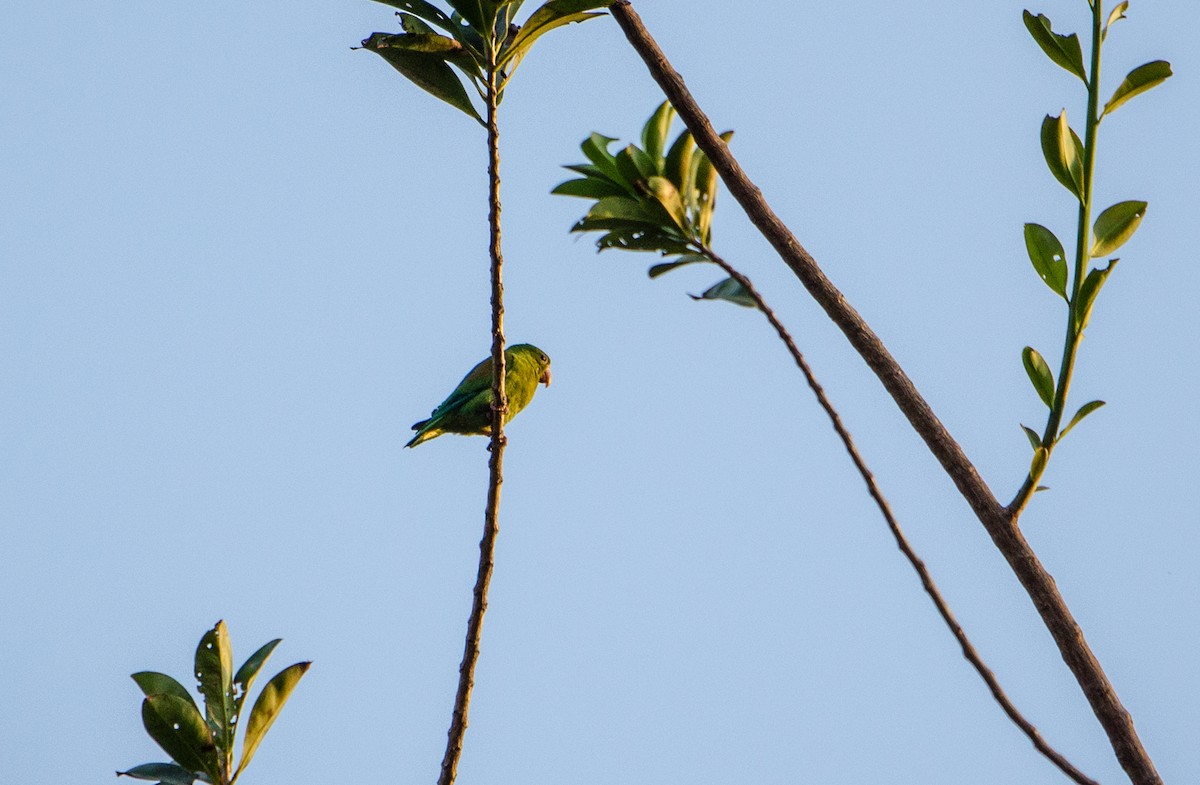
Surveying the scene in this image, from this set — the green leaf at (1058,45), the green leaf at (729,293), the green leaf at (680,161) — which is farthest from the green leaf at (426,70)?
the green leaf at (1058,45)

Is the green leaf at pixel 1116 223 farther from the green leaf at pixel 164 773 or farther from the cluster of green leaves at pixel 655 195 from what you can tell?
the green leaf at pixel 164 773

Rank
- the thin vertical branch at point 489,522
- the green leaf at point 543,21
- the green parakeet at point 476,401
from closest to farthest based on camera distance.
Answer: the thin vertical branch at point 489,522
the green leaf at point 543,21
the green parakeet at point 476,401

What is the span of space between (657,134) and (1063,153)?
104 centimetres

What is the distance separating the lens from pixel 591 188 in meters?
2.90

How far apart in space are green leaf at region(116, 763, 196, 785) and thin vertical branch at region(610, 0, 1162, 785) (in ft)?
5.98

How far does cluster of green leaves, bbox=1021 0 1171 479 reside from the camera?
2.10 m

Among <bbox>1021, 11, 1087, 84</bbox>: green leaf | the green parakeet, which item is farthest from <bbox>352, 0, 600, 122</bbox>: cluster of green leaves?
the green parakeet

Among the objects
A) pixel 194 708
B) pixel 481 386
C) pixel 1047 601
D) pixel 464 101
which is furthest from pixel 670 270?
pixel 481 386

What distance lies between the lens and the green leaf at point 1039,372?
7.07 ft

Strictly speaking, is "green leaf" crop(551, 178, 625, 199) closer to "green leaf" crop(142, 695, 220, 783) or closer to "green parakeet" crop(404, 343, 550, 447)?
"green leaf" crop(142, 695, 220, 783)

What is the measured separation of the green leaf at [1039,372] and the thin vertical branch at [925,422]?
0.72 feet

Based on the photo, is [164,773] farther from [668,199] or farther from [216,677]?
[668,199]

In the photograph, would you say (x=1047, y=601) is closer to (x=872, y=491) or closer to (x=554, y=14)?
(x=872, y=491)

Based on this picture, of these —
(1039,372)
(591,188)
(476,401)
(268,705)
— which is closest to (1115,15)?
(1039,372)
